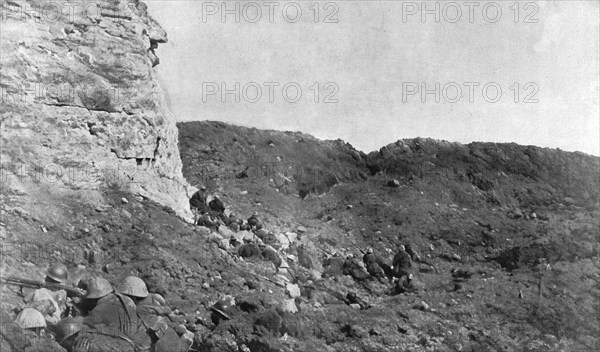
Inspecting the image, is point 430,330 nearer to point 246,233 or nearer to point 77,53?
point 246,233

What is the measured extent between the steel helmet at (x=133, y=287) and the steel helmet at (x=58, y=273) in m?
0.73

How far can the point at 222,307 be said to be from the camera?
11.3 meters

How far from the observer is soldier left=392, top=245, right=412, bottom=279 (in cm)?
1527

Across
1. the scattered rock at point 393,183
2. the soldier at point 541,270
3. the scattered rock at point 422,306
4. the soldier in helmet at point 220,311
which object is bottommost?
the scattered rock at point 422,306

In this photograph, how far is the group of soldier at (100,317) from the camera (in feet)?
32.1

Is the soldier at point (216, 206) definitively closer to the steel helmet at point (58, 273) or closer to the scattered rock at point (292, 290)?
the scattered rock at point (292, 290)

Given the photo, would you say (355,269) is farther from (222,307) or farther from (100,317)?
(100,317)

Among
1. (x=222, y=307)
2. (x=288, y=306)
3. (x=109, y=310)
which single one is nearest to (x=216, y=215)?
(x=288, y=306)

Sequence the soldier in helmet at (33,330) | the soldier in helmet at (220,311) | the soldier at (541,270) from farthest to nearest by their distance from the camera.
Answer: the soldier at (541,270) < the soldier in helmet at (220,311) < the soldier in helmet at (33,330)

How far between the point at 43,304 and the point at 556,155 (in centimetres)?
1444

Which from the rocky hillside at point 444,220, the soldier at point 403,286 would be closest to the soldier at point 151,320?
the rocky hillside at point 444,220

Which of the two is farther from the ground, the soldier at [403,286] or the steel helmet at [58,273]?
the steel helmet at [58,273]

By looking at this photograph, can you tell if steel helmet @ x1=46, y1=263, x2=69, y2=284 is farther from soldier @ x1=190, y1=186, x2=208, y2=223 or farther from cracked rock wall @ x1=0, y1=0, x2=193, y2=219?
soldier @ x1=190, y1=186, x2=208, y2=223

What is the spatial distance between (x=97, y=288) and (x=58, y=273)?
0.59m
